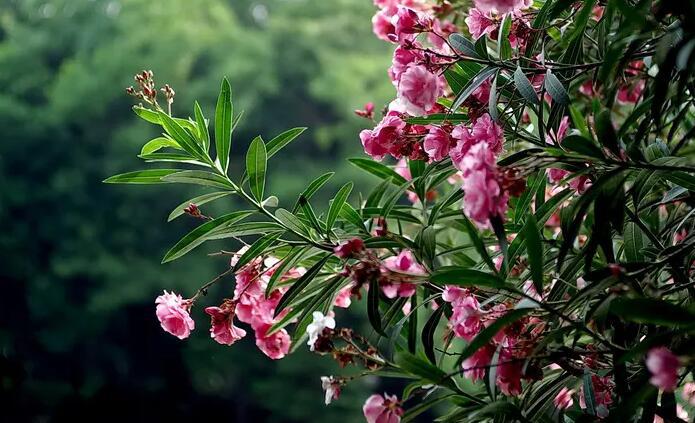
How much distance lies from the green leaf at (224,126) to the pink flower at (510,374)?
475mm

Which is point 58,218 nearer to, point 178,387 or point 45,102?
point 45,102

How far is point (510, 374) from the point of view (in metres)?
0.94

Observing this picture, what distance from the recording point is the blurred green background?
368 inches

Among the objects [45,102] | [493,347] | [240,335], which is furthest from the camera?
[45,102]

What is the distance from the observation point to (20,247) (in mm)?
9523

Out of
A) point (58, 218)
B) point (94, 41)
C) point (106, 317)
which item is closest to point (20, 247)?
point (58, 218)

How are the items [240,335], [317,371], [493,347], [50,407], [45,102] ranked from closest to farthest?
1. [493,347]
2. [240,335]
3. [50,407]
4. [317,371]
5. [45,102]

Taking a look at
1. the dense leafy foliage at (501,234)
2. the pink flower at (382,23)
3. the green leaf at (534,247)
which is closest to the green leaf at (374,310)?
the dense leafy foliage at (501,234)

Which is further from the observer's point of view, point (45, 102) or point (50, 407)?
point (45, 102)

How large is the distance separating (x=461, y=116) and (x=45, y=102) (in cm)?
1033

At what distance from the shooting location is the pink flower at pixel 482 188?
32.3 inches

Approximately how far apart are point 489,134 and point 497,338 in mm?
240

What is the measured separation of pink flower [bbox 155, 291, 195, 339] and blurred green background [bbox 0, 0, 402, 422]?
768cm

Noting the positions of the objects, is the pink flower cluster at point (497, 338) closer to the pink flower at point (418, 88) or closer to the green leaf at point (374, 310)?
the green leaf at point (374, 310)
